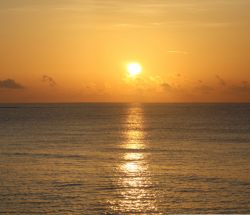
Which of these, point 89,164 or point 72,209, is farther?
point 89,164

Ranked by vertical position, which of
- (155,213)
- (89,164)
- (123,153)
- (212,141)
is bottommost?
(155,213)

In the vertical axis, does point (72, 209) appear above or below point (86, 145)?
below

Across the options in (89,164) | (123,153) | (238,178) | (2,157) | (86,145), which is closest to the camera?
(238,178)

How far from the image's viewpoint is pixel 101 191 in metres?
49.8

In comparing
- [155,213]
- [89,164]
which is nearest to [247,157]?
[89,164]

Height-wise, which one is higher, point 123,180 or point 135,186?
point 123,180

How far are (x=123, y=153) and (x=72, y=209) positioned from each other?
133 feet

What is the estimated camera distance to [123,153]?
83.2 m

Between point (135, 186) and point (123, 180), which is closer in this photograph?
point (135, 186)

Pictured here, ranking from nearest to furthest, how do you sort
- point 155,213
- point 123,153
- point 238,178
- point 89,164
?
point 155,213 → point 238,178 → point 89,164 → point 123,153

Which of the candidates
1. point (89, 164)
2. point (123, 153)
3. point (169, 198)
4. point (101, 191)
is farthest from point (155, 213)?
point (123, 153)

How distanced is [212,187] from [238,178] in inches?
232

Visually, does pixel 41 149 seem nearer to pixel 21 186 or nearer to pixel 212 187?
pixel 21 186

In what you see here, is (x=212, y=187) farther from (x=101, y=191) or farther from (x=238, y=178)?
(x=101, y=191)
